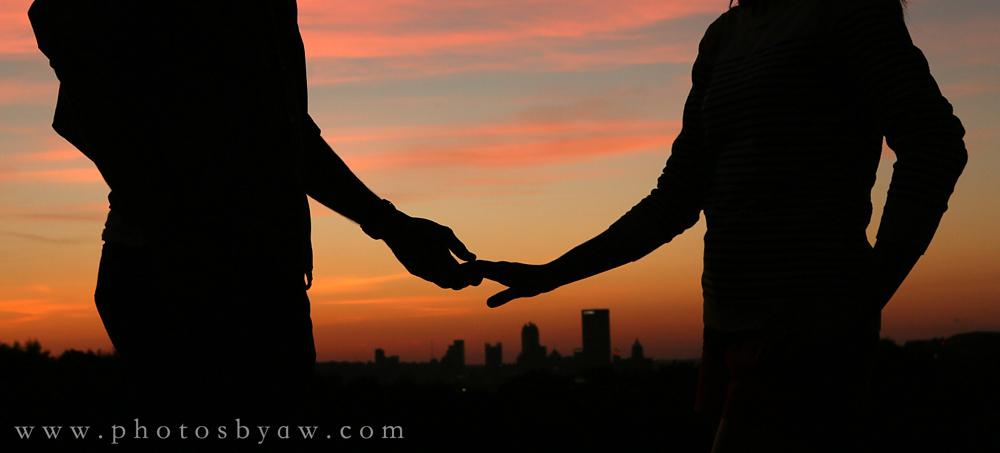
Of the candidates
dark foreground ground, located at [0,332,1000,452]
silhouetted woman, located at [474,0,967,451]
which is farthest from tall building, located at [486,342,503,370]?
silhouetted woman, located at [474,0,967,451]

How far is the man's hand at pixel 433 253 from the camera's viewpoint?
3.42 meters

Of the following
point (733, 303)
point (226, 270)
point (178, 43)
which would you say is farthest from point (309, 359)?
point (733, 303)

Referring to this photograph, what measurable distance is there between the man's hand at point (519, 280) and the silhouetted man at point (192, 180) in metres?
1.14

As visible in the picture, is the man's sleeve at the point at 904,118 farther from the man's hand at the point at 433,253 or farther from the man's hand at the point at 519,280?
the man's hand at the point at 433,253

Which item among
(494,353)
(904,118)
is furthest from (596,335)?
(904,118)

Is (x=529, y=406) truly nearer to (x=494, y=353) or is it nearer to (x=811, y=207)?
(x=811, y=207)

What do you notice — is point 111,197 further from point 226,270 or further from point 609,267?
point 609,267

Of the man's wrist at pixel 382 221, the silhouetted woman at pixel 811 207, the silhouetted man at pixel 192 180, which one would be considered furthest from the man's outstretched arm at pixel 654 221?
the silhouetted man at pixel 192 180

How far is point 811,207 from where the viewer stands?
6.45 ft

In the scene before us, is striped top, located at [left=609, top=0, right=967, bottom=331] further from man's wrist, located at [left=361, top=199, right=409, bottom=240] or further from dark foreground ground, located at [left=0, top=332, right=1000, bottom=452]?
dark foreground ground, located at [left=0, top=332, right=1000, bottom=452]

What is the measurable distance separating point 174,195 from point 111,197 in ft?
1.35

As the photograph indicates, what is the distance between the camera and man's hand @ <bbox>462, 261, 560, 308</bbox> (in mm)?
3010

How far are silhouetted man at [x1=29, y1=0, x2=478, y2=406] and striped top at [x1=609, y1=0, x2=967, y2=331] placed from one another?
1156 mm

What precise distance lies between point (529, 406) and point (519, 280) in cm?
187
